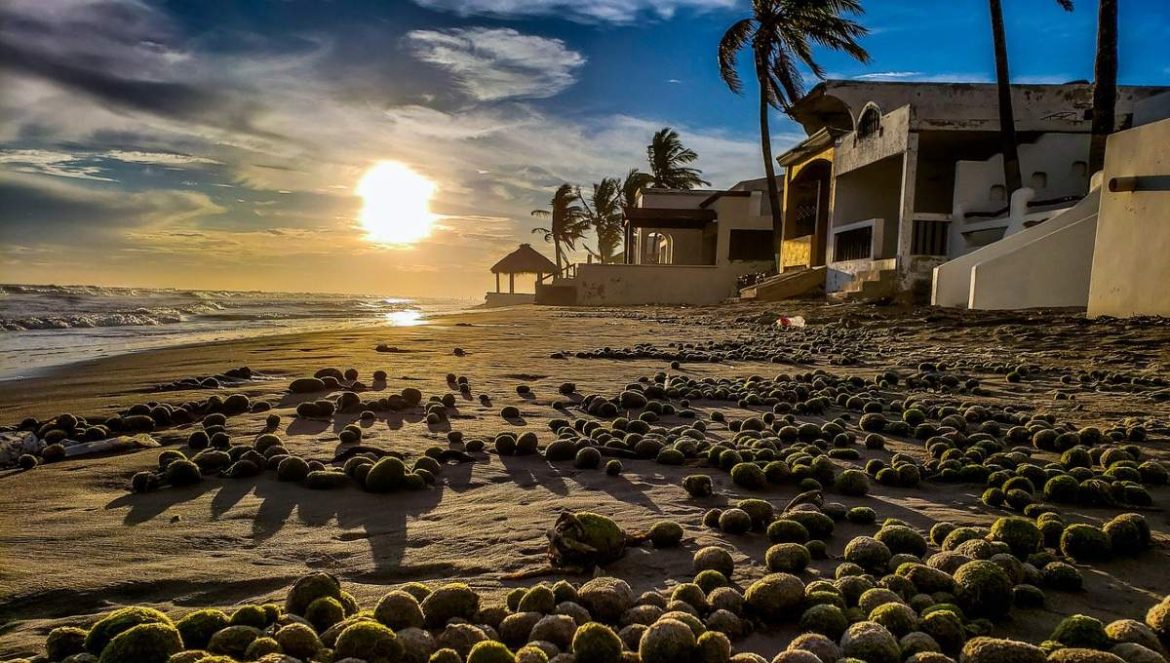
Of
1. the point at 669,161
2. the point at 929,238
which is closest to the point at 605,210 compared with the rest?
the point at 669,161

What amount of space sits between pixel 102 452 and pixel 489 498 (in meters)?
2.41

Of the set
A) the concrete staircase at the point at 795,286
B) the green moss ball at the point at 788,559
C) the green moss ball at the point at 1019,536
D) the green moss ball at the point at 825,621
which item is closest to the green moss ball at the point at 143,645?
the green moss ball at the point at 825,621

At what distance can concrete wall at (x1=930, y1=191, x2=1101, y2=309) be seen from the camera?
12.7m

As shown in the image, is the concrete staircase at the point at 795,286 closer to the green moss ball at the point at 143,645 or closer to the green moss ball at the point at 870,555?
the green moss ball at the point at 870,555

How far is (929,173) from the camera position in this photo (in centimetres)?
2220

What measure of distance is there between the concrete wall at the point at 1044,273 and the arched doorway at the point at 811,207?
1100cm

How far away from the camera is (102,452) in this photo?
3848 mm

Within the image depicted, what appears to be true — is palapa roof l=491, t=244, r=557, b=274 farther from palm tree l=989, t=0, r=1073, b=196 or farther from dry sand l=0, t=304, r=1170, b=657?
dry sand l=0, t=304, r=1170, b=657

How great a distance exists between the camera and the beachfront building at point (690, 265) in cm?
3125

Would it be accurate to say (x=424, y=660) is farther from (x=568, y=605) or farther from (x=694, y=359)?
(x=694, y=359)

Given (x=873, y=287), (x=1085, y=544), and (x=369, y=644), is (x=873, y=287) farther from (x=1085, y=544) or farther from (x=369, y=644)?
(x=369, y=644)

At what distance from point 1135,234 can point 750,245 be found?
26.1 m

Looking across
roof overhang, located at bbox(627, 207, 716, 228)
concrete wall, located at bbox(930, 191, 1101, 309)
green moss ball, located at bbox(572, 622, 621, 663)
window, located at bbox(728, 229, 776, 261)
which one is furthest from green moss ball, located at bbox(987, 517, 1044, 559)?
window, located at bbox(728, 229, 776, 261)

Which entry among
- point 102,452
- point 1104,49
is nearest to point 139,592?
point 102,452
